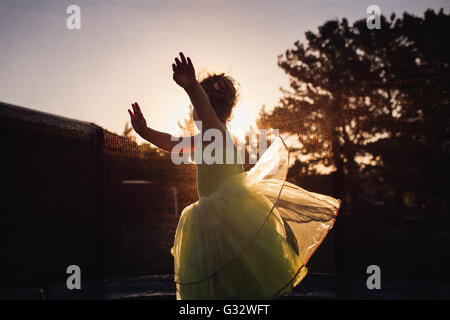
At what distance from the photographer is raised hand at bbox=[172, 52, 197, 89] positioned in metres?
1.20

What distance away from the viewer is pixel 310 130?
4148 millimetres

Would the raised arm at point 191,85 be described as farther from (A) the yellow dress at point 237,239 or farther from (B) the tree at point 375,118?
(B) the tree at point 375,118

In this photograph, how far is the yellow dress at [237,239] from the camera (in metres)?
1.21

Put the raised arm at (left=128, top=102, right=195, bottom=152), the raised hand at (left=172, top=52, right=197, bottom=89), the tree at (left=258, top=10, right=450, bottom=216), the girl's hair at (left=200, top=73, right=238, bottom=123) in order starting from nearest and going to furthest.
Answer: the raised hand at (left=172, top=52, right=197, bottom=89), the girl's hair at (left=200, top=73, right=238, bottom=123), the raised arm at (left=128, top=102, right=195, bottom=152), the tree at (left=258, top=10, right=450, bottom=216)

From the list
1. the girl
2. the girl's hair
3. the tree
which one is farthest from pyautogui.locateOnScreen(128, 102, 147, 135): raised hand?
the tree

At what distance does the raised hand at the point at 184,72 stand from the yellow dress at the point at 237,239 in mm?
303

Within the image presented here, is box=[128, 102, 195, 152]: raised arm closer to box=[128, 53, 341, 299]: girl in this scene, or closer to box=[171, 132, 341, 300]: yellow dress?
box=[128, 53, 341, 299]: girl

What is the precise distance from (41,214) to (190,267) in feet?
17.4

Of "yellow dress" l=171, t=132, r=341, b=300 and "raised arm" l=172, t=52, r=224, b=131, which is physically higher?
"raised arm" l=172, t=52, r=224, b=131

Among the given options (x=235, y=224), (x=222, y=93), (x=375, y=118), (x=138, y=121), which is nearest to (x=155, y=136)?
(x=138, y=121)

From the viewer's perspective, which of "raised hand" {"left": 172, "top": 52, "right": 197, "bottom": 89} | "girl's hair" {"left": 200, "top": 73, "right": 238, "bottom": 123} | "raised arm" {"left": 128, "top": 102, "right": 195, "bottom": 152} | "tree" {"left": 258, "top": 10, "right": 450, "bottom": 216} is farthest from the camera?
"tree" {"left": 258, "top": 10, "right": 450, "bottom": 216}

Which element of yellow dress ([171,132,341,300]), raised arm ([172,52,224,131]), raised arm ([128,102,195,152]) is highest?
raised arm ([172,52,224,131])

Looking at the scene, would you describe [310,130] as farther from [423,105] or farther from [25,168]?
[25,168]
